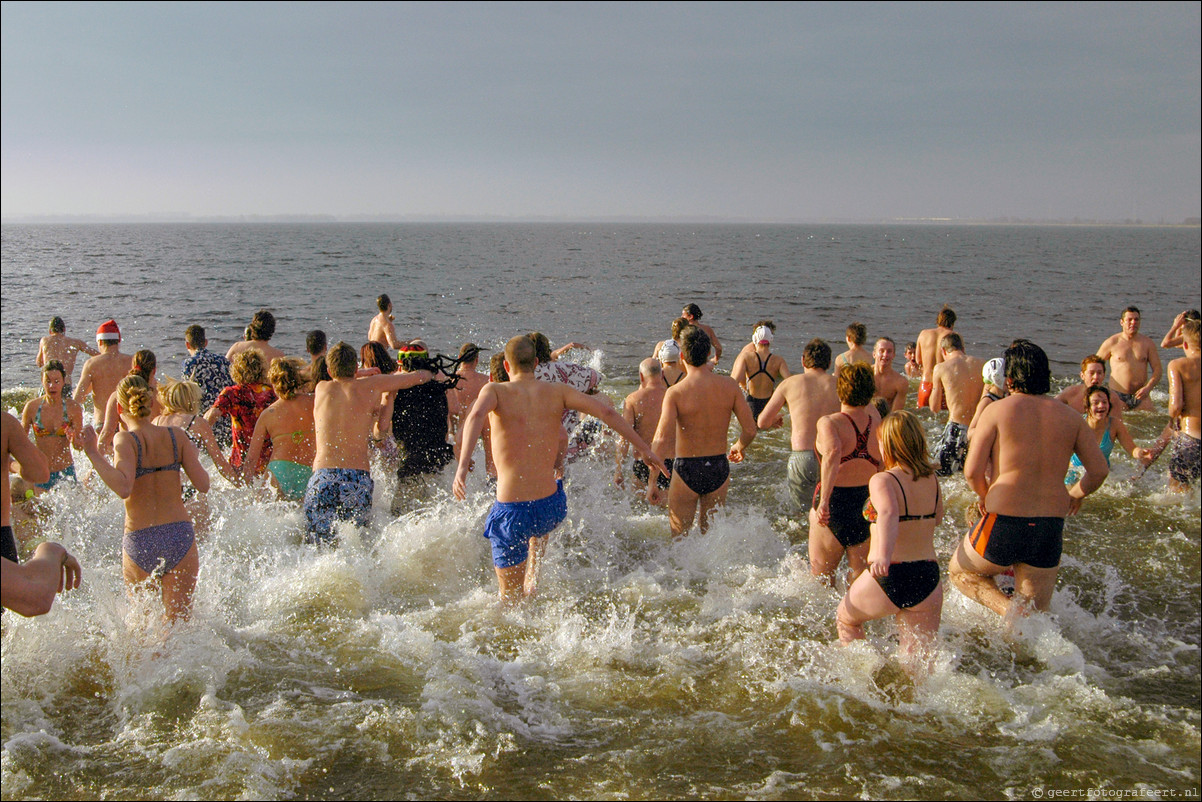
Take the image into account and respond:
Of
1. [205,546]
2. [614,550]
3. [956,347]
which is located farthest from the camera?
[956,347]

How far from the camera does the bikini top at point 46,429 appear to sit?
22.2ft

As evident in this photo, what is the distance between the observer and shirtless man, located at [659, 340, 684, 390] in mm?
7039

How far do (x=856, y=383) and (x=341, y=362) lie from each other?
382cm

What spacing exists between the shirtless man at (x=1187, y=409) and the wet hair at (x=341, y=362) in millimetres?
7294

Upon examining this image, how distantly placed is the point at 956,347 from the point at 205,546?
7517 mm

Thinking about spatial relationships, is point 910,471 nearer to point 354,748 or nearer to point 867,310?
point 354,748

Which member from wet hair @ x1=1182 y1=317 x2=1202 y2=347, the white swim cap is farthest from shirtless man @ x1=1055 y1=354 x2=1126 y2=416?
wet hair @ x1=1182 y1=317 x2=1202 y2=347

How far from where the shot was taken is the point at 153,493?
4.39 metres

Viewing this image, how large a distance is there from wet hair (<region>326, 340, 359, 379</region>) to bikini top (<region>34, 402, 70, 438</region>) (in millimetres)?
2846

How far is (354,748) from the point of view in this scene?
3973 mm

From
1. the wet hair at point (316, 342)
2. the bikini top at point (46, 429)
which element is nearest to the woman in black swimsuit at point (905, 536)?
the wet hair at point (316, 342)

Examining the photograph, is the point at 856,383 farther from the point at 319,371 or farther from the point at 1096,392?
the point at 319,371

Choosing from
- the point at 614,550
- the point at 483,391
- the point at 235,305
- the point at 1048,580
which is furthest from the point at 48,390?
the point at 235,305

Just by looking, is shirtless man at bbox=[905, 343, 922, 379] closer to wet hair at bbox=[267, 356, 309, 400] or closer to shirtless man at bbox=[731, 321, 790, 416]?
shirtless man at bbox=[731, 321, 790, 416]
